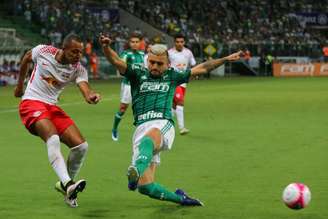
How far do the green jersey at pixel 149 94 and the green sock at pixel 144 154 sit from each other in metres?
0.46

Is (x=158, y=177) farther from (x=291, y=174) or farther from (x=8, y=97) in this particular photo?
(x=8, y=97)

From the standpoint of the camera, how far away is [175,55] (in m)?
18.5

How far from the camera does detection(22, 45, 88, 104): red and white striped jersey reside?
922 cm

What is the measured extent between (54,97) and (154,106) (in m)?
1.30

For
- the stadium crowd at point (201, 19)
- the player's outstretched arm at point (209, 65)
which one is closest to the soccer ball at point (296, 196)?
the player's outstretched arm at point (209, 65)

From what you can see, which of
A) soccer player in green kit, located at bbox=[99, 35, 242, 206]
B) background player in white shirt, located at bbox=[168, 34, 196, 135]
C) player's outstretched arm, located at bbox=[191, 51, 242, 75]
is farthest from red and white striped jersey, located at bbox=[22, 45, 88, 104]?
background player in white shirt, located at bbox=[168, 34, 196, 135]

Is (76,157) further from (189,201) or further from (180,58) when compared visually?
(180,58)

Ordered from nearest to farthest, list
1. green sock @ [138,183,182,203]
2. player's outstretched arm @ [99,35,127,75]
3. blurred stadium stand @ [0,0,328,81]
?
1. player's outstretched arm @ [99,35,127,75]
2. green sock @ [138,183,182,203]
3. blurred stadium stand @ [0,0,328,81]

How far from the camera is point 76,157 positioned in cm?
921

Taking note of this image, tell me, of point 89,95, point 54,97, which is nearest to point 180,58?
point 54,97

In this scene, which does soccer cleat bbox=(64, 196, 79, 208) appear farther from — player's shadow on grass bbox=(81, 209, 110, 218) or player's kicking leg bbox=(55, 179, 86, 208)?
player's shadow on grass bbox=(81, 209, 110, 218)

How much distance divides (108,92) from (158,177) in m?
22.0

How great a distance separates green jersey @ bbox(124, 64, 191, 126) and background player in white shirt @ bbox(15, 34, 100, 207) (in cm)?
45

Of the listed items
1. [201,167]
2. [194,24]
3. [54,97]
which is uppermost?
[54,97]
